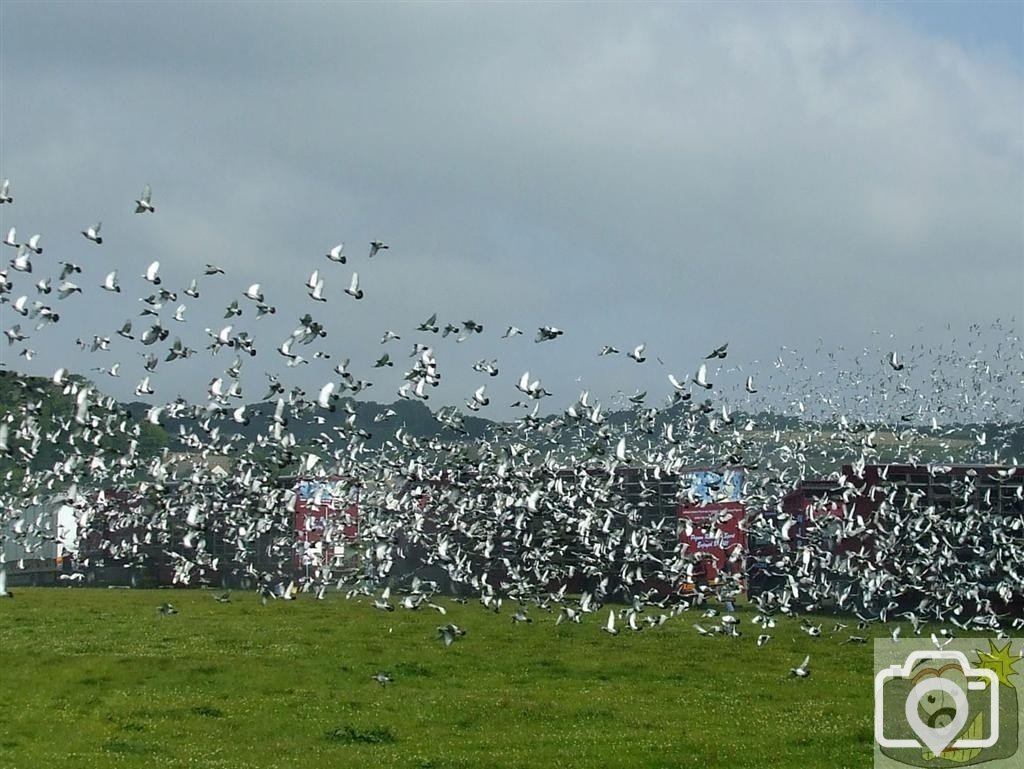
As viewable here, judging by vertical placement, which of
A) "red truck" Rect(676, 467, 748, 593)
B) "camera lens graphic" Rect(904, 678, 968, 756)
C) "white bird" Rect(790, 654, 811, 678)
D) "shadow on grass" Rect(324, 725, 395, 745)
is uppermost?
"red truck" Rect(676, 467, 748, 593)

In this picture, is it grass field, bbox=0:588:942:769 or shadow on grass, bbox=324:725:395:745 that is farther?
shadow on grass, bbox=324:725:395:745

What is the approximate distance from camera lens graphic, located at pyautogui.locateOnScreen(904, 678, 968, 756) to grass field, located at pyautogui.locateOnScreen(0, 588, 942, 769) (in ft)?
4.39

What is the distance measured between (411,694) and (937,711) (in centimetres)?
1540

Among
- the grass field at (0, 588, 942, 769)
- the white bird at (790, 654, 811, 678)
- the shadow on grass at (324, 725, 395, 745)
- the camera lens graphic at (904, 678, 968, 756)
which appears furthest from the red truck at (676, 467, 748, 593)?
the shadow on grass at (324, 725, 395, 745)

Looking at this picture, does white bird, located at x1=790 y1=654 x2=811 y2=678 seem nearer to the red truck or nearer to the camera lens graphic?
the camera lens graphic

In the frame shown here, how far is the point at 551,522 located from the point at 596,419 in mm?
17284

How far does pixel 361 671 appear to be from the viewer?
45531 millimetres

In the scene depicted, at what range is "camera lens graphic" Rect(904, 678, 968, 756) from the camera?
1319 inches

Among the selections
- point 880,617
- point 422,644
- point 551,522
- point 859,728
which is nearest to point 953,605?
point 880,617

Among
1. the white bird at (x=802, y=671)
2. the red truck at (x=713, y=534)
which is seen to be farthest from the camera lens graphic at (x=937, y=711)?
the red truck at (x=713, y=534)

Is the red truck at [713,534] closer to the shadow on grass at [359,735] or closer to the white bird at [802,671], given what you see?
the white bird at [802,671]

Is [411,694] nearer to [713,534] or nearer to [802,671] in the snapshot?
[802,671]

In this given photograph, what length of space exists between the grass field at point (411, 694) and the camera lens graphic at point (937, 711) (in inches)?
52.6

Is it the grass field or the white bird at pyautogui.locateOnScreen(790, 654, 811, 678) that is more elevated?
the white bird at pyautogui.locateOnScreen(790, 654, 811, 678)
